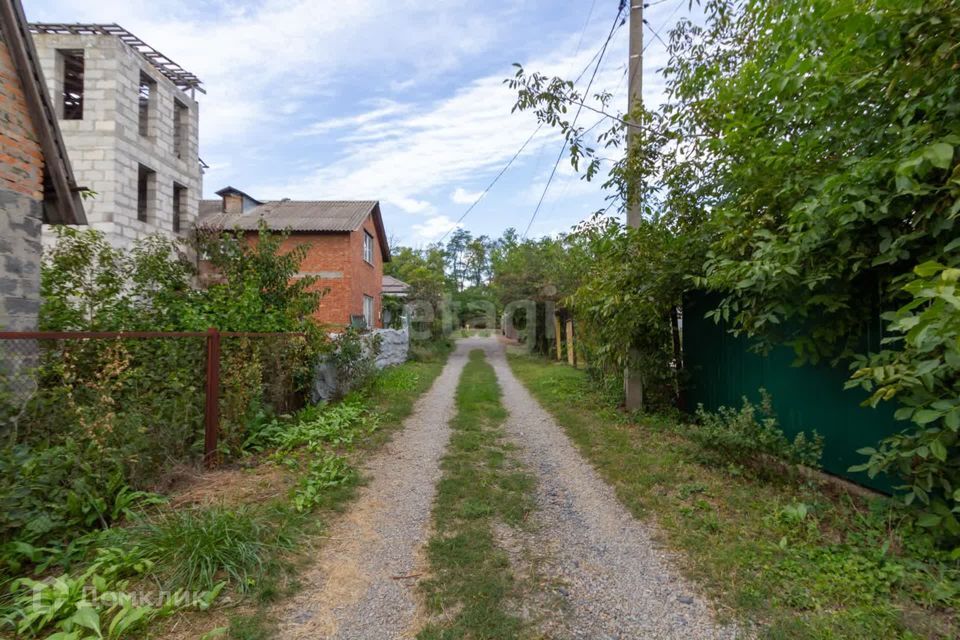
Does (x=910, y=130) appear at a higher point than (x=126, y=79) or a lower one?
lower

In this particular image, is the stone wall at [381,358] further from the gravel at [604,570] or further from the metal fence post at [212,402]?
the gravel at [604,570]

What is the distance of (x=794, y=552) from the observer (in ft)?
9.83

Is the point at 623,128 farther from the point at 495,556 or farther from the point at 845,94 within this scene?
the point at 495,556

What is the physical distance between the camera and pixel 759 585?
105 inches

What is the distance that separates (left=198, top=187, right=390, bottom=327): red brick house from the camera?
51.2ft

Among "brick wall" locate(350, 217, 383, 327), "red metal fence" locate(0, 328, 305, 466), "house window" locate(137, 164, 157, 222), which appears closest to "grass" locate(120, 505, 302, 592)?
"red metal fence" locate(0, 328, 305, 466)

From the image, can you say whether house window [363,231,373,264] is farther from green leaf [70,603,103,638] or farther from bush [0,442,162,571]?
green leaf [70,603,103,638]

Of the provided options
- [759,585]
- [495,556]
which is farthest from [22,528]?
[759,585]

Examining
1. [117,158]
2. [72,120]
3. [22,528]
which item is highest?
[72,120]

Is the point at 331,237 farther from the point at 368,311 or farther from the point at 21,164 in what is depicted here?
the point at 21,164

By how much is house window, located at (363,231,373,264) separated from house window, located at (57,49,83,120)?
8926 mm

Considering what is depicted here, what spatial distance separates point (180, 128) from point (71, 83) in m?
3.24

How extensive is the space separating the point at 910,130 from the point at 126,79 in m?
16.6

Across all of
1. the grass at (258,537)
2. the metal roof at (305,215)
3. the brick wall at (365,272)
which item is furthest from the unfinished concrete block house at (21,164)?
the brick wall at (365,272)
